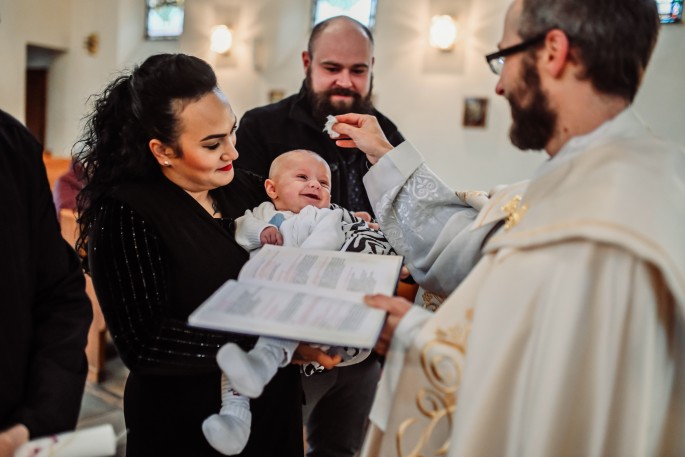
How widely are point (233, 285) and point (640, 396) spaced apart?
0.95m

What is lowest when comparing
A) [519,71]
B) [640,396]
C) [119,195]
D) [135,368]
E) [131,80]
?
[135,368]

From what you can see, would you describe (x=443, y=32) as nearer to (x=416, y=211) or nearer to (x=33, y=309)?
(x=416, y=211)

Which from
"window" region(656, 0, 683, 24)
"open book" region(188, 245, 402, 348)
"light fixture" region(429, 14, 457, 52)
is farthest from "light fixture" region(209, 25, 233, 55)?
"open book" region(188, 245, 402, 348)

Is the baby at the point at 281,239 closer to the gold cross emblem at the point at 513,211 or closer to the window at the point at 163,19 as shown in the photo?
the gold cross emblem at the point at 513,211

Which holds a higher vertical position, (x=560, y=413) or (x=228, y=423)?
(x=560, y=413)

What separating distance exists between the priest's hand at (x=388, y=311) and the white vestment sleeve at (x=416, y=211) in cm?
56

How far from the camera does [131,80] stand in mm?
1776

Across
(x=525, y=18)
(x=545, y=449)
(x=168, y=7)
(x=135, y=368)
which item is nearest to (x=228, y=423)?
(x=135, y=368)

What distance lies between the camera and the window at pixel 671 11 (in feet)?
20.2

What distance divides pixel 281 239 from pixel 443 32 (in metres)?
6.23

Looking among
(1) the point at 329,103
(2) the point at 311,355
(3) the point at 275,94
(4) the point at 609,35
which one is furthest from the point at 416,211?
(3) the point at 275,94

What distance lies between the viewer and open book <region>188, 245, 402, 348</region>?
1.28 meters

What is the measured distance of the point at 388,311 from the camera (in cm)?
144

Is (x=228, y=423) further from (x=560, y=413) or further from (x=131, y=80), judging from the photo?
(x=131, y=80)
